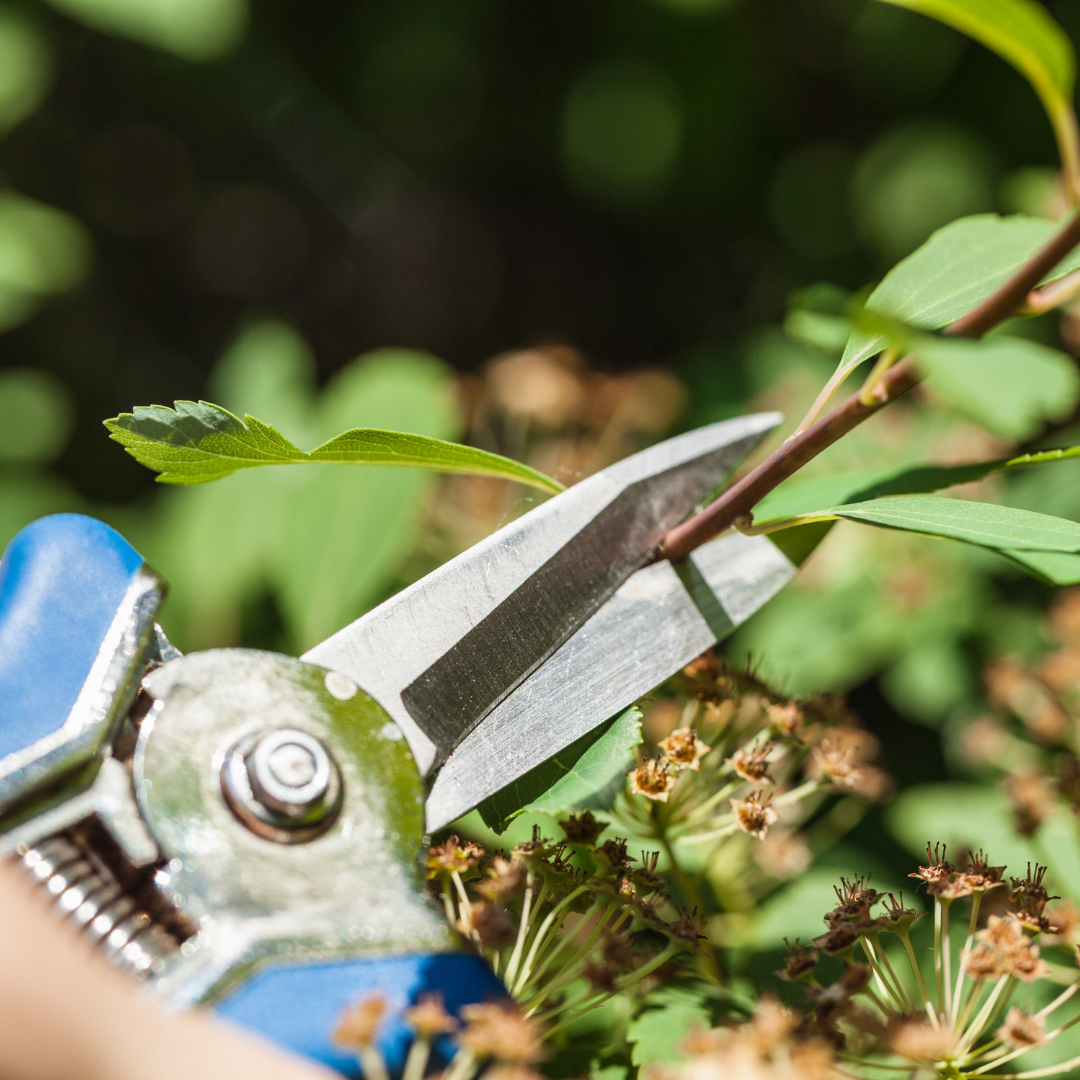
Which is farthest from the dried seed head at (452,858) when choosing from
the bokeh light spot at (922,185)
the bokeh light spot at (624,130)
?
the bokeh light spot at (624,130)

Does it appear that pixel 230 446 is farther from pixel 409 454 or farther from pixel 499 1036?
pixel 499 1036

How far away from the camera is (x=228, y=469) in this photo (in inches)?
37.4

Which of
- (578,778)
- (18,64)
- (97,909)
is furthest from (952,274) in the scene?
(18,64)

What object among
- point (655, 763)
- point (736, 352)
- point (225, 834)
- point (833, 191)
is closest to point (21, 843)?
point (225, 834)

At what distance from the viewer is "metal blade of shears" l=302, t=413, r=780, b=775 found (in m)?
0.90

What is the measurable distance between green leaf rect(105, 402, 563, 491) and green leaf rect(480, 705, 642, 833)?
29 centimetres

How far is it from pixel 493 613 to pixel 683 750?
0.22m

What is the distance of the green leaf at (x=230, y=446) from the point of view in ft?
2.90

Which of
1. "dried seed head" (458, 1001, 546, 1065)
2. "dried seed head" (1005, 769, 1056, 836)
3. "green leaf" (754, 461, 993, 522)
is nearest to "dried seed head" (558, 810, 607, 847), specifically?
"dried seed head" (458, 1001, 546, 1065)

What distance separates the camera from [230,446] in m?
0.91

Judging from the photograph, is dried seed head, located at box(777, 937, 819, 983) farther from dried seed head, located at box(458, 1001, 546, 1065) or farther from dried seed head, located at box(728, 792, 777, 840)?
dried seed head, located at box(458, 1001, 546, 1065)

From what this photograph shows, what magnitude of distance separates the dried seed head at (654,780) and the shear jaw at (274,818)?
0.21m

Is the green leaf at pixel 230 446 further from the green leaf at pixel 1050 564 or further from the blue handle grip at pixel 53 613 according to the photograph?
the green leaf at pixel 1050 564

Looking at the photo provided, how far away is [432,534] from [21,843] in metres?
1.15
